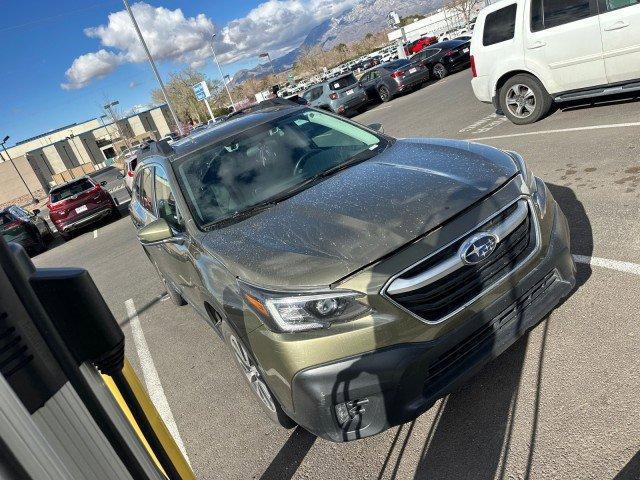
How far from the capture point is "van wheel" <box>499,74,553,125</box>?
778 cm

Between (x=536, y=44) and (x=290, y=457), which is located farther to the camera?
(x=536, y=44)

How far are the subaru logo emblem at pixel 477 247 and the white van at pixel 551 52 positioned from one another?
5.64 m

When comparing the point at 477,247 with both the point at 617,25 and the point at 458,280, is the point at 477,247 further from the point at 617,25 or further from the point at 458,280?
the point at 617,25

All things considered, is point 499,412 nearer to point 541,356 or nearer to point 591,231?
point 541,356

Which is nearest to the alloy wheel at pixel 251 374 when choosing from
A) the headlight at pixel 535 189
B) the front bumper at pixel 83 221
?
the headlight at pixel 535 189

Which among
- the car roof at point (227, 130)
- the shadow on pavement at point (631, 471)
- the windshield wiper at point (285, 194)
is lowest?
the shadow on pavement at point (631, 471)

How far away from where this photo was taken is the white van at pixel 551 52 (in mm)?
6477

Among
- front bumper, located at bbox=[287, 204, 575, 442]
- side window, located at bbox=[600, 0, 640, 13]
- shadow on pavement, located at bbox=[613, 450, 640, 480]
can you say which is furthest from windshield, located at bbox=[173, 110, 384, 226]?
side window, located at bbox=[600, 0, 640, 13]

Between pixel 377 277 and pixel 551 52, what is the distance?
662 cm

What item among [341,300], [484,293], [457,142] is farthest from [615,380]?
[457,142]

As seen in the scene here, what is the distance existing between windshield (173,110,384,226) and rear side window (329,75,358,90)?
1684 centimetres

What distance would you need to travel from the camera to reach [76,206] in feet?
46.6

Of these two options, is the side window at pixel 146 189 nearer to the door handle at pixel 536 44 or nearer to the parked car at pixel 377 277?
the parked car at pixel 377 277

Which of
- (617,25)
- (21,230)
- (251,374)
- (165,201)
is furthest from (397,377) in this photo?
(21,230)
